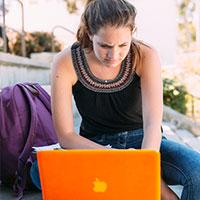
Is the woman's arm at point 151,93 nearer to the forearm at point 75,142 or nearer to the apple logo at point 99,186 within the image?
the forearm at point 75,142

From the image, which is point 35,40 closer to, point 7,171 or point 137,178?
point 7,171

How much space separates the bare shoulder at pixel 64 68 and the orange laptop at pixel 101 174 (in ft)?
1.68

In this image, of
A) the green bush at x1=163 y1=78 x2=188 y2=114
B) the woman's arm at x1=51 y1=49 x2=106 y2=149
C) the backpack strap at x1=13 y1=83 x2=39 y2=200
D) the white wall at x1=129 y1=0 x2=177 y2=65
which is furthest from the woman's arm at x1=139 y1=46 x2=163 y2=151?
the white wall at x1=129 y1=0 x2=177 y2=65

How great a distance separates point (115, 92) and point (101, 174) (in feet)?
1.85

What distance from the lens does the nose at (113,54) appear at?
1848 mm

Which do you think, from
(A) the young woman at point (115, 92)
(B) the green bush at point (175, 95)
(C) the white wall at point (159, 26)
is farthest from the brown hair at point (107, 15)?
(C) the white wall at point (159, 26)

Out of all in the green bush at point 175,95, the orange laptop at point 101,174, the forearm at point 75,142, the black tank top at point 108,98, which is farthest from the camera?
the green bush at point 175,95

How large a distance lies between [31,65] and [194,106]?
4356 millimetres

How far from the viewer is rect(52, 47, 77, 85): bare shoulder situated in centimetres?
200

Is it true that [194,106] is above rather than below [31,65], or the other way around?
below

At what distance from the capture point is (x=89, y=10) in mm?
1911

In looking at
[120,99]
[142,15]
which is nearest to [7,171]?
[120,99]

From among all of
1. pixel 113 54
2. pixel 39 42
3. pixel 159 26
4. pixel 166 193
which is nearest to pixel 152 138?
pixel 166 193

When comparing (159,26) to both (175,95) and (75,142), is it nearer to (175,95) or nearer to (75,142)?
(175,95)
